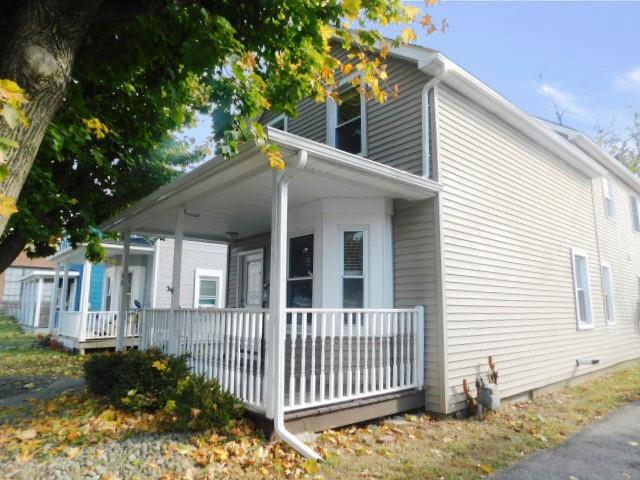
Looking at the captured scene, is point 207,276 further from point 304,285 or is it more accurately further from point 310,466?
point 310,466

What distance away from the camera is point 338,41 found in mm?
9344

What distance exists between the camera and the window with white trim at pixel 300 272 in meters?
7.36

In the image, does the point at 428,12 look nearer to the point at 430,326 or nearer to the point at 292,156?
the point at 292,156

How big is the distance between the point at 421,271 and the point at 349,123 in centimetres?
340

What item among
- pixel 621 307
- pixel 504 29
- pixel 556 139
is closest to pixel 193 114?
pixel 504 29

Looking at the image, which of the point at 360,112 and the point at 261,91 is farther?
the point at 360,112

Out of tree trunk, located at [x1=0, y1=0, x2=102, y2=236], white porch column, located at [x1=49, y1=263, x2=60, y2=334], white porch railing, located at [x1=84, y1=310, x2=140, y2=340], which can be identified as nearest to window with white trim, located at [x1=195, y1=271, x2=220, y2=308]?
white porch railing, located at [x1=84, y1=310, x2=140, y2=340]

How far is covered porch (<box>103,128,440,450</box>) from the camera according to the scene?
16.1ft

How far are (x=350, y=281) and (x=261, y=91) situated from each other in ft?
10.3

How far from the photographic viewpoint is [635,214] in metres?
14.6

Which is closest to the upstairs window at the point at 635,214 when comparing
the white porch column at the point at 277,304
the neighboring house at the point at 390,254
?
the neighboring house at the point at 390,254

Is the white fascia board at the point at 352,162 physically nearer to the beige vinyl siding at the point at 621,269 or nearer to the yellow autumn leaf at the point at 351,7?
the yellow autumn leaf at the point at 351,7

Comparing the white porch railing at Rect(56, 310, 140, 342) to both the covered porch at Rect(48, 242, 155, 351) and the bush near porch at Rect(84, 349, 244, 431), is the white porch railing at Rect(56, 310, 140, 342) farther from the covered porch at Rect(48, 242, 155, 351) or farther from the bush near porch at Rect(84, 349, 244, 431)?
the bush near porch at Rect(84, 349, 244, 431)

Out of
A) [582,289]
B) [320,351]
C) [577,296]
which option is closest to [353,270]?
[320,351]
